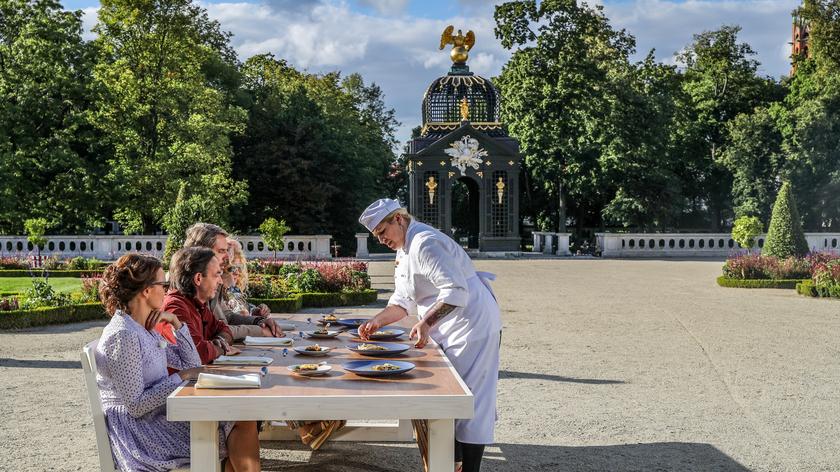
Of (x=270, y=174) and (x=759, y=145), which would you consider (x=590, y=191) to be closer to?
(x=759, y=145)

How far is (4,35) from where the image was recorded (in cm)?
3109

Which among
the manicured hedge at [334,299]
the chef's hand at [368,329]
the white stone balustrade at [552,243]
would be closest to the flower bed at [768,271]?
the manicured hedge at [334,299]

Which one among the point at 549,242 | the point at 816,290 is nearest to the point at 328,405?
the point at 816,290

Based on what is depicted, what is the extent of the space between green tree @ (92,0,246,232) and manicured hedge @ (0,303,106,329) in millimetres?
16344

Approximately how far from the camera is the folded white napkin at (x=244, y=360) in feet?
15.6

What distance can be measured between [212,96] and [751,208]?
23.9 meters

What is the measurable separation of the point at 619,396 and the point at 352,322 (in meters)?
2.99

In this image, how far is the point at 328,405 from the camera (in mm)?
3871

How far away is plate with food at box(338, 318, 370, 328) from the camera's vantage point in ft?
21.7

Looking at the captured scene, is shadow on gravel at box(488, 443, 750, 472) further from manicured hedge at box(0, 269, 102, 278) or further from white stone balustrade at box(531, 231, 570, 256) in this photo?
white stone balustrade at box(531, 231, 570, 256)

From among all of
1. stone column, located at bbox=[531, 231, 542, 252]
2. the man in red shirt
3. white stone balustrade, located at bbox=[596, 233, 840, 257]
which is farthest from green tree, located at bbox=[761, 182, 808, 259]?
the man in red shirt

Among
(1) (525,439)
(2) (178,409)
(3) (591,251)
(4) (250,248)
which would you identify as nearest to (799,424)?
(1) (525,439)

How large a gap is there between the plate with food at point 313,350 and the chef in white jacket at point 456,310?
1.89 ft

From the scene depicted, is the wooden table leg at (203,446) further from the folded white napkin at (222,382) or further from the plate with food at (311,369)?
the plate with food at (311,369)
